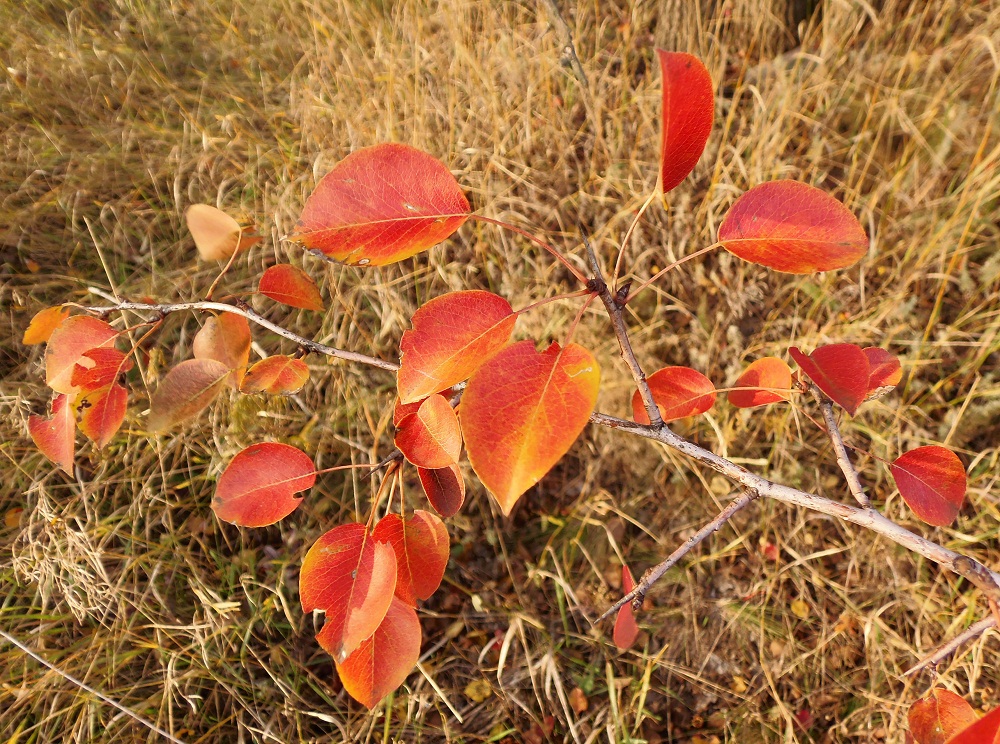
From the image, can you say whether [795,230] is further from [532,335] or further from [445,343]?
[532,335]

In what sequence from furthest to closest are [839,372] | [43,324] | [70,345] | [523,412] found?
[43,324]
[70,345]
[839,372]
[523,412]

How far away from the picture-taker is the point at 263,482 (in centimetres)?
64

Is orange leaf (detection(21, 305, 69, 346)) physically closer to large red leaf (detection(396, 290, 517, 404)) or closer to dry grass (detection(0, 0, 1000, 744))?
dry grass (detection(0, 0, 1000, 744))

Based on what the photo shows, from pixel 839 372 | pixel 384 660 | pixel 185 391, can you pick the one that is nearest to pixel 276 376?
pixel 185 391

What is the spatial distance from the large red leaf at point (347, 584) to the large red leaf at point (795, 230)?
1.44 feet

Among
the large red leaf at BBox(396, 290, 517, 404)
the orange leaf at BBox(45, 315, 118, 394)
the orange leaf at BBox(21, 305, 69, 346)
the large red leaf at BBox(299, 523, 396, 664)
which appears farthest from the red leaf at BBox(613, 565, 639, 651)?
the orange leaf at BBox(21, 305, 69, 346)

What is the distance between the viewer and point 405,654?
0.62 m

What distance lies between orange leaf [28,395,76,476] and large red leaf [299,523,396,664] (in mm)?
383

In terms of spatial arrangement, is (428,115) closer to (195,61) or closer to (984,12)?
(195,61)

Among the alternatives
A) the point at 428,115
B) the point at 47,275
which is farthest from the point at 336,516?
the point at 428,115

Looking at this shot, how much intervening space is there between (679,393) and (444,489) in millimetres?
286

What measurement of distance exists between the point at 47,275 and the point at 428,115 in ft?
3.34

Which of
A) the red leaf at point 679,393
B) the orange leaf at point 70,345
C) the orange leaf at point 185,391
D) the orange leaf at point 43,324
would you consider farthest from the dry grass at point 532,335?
the red leaf at point 679,393

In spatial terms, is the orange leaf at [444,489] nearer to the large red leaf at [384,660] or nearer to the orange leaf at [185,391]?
the large red leaf at [384,660]
